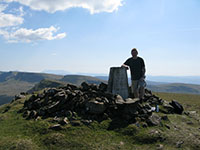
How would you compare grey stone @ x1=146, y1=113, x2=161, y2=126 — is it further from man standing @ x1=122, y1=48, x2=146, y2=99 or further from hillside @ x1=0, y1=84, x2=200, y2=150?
man standing @ x1=122, y1=48, x2=146, y2=99

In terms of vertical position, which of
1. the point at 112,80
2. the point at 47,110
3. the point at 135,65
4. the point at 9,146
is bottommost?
the point at 9,146

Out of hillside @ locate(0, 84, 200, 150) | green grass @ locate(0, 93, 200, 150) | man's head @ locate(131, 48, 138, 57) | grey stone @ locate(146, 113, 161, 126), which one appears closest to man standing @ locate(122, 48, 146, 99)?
man's head @ locate(131, 48, 138, 57)

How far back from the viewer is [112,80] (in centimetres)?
1814

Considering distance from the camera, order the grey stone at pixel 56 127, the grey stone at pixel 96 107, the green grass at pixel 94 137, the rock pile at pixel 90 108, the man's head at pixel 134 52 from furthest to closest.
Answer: the man's head at pixel 134 52 < the grey stone at pixel 96 107 < the rock pile at pixel 90 108 < the grey stone at pixel 56 127 < the green grass at pixel 94 137

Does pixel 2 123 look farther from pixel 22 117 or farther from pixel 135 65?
pixel 135 65

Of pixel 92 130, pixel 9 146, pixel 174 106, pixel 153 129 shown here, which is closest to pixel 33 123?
pixel 9 146

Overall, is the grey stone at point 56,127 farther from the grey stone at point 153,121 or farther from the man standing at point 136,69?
the man standing at point 136,69

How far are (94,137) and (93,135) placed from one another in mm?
218

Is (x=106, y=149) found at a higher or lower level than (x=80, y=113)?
lower

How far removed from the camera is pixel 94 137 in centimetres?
1182

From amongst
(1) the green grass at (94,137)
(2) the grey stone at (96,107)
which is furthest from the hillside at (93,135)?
(2) the grey stone at (96,107)

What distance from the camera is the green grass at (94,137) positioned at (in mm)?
10985

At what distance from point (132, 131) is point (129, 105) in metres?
2.44

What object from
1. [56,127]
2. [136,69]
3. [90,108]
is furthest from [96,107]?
[136,69]
